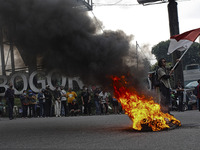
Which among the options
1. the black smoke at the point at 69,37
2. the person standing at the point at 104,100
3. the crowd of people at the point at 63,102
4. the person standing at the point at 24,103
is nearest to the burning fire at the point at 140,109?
the black smoke at the point at 69,37

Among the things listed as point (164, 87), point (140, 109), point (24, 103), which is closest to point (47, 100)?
point (24, 103)

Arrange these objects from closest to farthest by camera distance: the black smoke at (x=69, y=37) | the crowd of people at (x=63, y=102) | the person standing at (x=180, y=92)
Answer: the black smoke at (x=69, y=37)
the person standing at (x=180, y=92)
the crowd of people at (x=63, y=102)

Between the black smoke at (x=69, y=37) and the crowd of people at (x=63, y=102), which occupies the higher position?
the black smoke at (x=69, y=37)

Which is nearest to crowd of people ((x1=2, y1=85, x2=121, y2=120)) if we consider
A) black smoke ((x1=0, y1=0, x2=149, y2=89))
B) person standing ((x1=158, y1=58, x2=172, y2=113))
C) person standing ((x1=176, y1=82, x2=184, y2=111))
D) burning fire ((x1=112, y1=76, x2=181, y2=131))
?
person standing ((x1=176, y1=82, x2=184, y2=111))

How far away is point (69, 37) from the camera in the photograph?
30.5 ft

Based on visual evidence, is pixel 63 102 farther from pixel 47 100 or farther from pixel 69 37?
pixel 69 37

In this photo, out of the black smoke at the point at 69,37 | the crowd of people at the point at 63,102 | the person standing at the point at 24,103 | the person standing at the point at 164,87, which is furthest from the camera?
the person standing at the point at 24,103

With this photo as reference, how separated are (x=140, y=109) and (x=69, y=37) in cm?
294

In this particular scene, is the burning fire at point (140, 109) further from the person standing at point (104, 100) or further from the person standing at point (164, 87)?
the person standing at point (104, 100)

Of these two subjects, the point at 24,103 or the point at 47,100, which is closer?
the point at 47,100

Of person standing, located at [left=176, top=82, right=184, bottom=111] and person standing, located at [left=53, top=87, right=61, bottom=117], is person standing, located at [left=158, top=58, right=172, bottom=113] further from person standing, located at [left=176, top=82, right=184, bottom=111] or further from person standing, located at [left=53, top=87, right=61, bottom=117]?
person standing, located at [left=53, top=87, right=61, bottom=117]

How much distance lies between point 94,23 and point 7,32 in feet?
9.10

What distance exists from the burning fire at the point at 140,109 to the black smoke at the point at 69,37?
480mm

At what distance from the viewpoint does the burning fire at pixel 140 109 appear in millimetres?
8148
